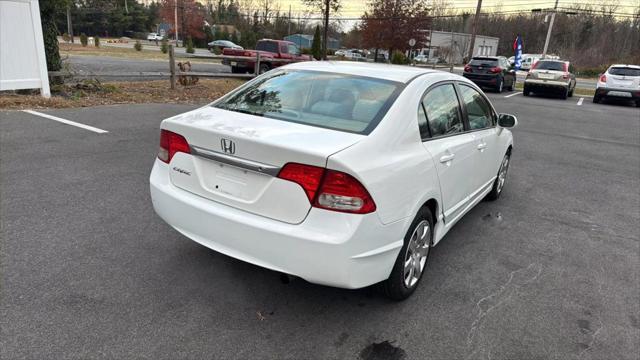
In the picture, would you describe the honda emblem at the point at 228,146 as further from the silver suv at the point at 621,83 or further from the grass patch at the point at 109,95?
the silver suv at the point at 621,83

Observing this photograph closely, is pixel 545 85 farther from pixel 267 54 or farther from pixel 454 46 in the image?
pixel 454 46

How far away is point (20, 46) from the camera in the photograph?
883 centimetres

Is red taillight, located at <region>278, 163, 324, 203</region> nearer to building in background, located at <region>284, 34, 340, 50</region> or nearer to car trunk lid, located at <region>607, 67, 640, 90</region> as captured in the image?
car trunk lid, located at <region>607, 67, 640, 90</region>

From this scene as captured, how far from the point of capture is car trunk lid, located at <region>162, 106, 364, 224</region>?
246 cm

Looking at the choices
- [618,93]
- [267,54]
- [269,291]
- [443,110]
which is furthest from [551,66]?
[269,291]

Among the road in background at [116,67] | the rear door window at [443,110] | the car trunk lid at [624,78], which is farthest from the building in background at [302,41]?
the rear door window at [443,110]

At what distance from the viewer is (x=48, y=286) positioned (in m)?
2.95

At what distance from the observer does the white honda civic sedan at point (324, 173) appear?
2.43 m

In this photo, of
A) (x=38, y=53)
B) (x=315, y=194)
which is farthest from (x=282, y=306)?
(x=38, y=53)

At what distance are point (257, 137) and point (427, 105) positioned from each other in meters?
1.38

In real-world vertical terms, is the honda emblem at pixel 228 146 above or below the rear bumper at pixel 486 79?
above

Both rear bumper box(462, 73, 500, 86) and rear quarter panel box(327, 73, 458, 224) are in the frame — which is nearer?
rear quarter panel box(327, 73, 458, 224)

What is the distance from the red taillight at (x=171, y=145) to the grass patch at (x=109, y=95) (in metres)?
7.36

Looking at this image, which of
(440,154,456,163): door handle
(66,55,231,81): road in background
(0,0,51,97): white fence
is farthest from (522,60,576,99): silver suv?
(440,154,456,163): door handle
